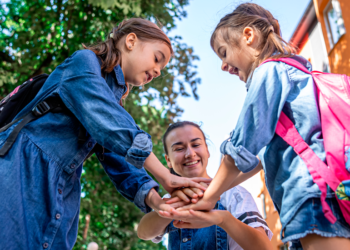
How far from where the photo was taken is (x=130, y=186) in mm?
2074

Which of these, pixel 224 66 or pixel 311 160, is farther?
pixel 224 66

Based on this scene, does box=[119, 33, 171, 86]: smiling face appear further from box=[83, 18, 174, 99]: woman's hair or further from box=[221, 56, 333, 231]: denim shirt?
box=[221, 56, 333, 231]: denim shirt

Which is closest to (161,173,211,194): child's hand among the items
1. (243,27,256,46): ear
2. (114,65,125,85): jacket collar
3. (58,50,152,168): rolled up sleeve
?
(58,50,152,168): rolled up sleeve

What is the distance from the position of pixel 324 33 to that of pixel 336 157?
34.8ft

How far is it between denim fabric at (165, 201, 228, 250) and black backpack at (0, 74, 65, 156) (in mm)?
1154

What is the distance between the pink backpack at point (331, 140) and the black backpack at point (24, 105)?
1083mm

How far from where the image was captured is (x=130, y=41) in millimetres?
2182

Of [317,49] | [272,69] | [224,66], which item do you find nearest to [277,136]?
[272,69]

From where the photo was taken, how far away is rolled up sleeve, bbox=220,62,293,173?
57.0 inches

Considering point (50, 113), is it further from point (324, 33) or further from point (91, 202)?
point (324, 33)

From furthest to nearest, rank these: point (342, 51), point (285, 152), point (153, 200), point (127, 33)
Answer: point (342, 51) < point (127, 33) < point (153, 200) < point (285, 152)

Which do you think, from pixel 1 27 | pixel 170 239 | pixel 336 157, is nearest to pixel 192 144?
pixel 170 239

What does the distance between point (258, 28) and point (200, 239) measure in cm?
135

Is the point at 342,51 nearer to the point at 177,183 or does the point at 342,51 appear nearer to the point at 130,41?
the point at 130,41
